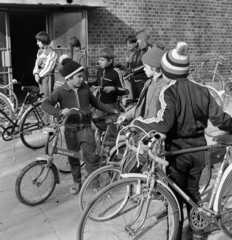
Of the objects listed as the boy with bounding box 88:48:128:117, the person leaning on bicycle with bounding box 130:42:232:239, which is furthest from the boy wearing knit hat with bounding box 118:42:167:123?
the boy with bounding box 88:48:128:117

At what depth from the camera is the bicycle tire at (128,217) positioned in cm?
288

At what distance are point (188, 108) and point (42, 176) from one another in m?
1.96

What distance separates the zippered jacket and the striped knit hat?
0.06 m

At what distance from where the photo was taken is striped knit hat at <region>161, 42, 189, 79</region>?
10.3 ft

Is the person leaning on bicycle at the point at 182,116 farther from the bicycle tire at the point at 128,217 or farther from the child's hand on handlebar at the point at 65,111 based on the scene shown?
the child's hand on handlebar at the point at 65,111

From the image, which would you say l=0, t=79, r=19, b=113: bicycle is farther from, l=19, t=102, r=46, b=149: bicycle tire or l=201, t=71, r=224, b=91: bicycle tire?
l=201, t=71, r=224, b=91: bicycle tire

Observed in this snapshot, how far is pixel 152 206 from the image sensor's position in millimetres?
3166

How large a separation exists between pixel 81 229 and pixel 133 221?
48 centimetres

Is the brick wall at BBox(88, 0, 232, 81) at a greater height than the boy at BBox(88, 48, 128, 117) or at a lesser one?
greater

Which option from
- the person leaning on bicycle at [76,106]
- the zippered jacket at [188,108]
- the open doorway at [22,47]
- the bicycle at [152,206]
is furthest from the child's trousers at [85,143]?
the open doorway at [22,47]

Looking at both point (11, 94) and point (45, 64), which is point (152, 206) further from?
point (11, 94)

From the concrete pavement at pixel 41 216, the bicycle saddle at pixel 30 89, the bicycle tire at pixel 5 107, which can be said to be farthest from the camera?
the bicycle tire at pixel 5 107

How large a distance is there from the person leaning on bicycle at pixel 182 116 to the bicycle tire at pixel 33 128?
3440 millimetres

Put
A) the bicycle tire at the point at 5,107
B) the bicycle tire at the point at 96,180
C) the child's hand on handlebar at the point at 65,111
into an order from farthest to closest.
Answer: the bicycle tire at the point at 5,107 < the child's hand on handlebar at the point at 65,111 < the bicycle tire at the point at 96,180
